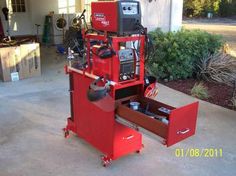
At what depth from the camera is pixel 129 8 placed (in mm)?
2350

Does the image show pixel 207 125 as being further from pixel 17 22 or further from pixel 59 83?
pixel 17 22

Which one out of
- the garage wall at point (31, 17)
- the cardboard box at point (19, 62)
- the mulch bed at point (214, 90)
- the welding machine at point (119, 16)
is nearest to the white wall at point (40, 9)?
the garage wall at point (31, 17)

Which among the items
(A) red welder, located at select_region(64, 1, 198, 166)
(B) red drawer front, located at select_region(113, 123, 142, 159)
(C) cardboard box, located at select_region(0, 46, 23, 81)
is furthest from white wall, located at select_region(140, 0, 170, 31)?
(B) red drawer front, located at select_region(113, 123, 142, 159)

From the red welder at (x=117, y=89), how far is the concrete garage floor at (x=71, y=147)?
0.16 meters

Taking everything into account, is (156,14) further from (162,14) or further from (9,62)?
(9,62)

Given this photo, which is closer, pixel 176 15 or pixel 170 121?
pixel 170 121

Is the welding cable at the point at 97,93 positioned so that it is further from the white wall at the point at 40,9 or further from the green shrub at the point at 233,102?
the white wall at the point at 40,9

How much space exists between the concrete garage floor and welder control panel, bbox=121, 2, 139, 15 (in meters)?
1.00

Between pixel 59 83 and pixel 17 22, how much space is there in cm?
494

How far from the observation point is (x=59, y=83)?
500 centimetres

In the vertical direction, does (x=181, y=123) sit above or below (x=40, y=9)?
below

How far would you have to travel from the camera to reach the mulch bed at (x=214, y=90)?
14.0 ft

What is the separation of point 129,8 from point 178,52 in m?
2.82

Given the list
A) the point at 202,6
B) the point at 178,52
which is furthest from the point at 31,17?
the point at 202,6
